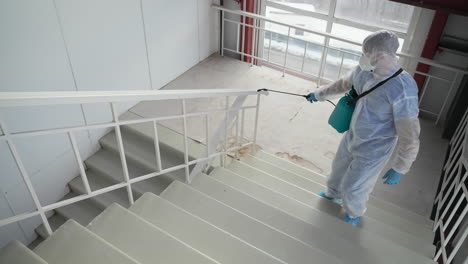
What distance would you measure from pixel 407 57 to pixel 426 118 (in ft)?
2.58

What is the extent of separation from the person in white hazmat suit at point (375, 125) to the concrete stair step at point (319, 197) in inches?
10.3

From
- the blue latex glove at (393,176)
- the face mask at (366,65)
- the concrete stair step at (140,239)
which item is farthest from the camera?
the blue latex glove at (393,176)

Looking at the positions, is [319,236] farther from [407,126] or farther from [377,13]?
[377,13]

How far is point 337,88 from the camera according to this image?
2.59m

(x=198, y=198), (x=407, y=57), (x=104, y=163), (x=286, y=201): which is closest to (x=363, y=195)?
(x=286, y=201)

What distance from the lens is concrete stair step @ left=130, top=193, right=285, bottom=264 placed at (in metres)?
1.84

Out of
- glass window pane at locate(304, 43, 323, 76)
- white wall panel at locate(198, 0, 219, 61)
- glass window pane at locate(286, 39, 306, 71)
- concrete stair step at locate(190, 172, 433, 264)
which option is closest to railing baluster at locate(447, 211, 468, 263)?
concrete stair step at locate(190, 172, 433, 264)

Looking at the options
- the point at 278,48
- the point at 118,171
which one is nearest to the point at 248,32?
the point at 278,48

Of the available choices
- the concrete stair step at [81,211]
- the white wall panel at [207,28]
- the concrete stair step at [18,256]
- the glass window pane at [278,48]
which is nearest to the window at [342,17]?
the glass window pane at [278,48]

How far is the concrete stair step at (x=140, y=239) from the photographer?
5.54 feet

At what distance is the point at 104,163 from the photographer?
11.1 ft

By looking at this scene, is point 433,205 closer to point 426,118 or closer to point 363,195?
point 363,195

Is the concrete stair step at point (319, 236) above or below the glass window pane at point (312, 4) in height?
below

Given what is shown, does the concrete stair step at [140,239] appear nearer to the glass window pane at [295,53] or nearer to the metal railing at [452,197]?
the metal railing at [452,197]
